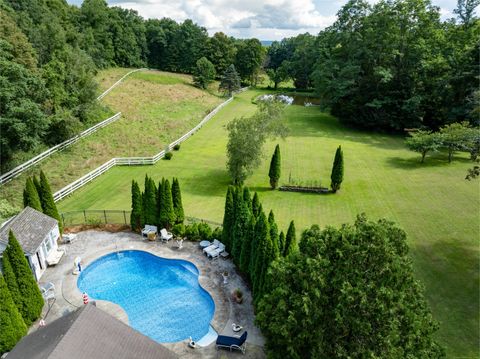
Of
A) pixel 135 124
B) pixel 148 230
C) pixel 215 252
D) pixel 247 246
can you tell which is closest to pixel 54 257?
pixel 148 230

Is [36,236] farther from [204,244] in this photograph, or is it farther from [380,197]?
[380,197]

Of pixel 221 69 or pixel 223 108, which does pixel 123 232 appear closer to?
pixel 223 108

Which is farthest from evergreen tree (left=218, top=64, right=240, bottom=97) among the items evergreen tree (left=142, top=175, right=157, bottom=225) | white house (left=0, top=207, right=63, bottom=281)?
white house (left=0, top=207, right=63, bottom=281)

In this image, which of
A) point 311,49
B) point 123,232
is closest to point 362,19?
point 311,49

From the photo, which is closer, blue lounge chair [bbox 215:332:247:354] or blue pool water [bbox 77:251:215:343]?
blue lounge chair [bbox 215:332:247:354]

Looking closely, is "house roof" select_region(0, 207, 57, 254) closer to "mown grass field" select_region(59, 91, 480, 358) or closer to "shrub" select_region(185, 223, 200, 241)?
"mown grass field" select_region(59, 91, 480, 358)

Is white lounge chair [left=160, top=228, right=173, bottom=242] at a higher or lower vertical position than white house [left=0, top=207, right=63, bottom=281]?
lower

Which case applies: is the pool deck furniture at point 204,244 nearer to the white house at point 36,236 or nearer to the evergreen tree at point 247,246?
the evergreen tree at point 247,246
